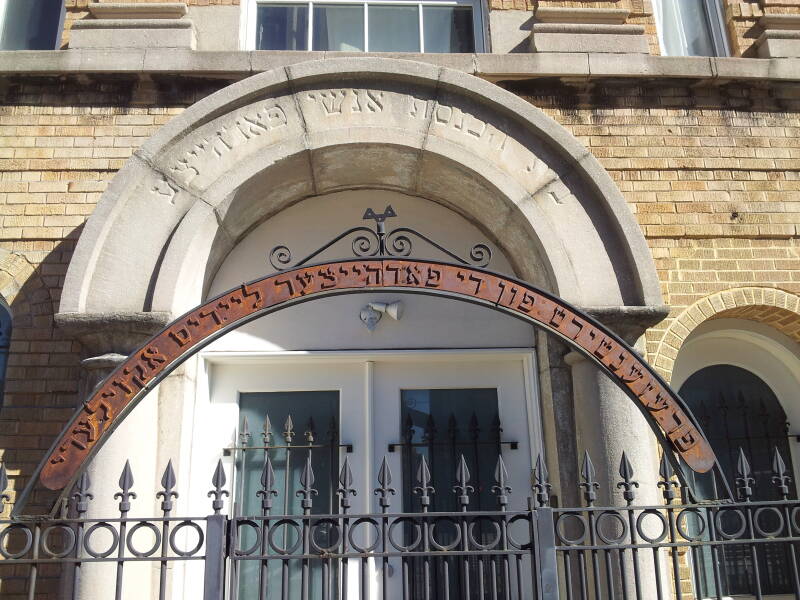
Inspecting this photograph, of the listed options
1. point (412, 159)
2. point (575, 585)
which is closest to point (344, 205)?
point (412, 159)

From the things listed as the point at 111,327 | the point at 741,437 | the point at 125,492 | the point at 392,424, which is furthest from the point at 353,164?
the point at 741,437

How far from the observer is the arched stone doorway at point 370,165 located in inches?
191

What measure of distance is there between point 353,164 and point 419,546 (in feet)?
9.04

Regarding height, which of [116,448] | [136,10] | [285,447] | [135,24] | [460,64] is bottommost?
[116,448]

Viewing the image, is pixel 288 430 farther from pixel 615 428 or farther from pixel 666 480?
pixel 666 480

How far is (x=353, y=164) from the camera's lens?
5.56m

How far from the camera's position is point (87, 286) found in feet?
15.8

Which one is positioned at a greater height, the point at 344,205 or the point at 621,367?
the point at 344,205

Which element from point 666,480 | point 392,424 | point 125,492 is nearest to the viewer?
point 125,492

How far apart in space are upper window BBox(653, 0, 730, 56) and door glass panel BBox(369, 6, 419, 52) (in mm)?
1962

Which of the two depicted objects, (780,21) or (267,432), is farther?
(780,21)

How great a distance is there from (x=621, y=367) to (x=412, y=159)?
219cm

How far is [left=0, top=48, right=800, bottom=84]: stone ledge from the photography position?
18.0ft

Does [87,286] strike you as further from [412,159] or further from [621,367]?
[621,367]
